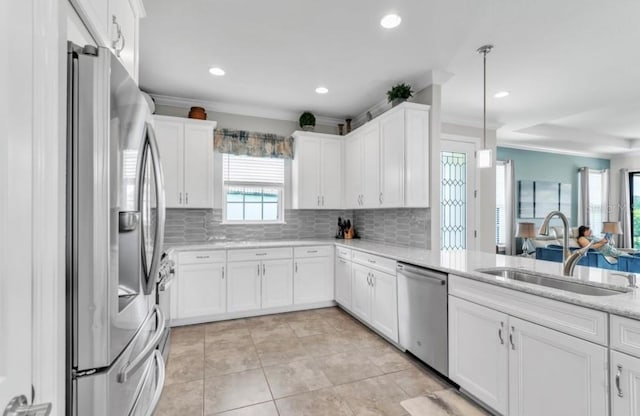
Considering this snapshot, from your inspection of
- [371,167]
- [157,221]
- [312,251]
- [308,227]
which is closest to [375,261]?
[312,251]

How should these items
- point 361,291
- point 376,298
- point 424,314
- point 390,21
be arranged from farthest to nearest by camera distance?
point 361,291 → point 376,298 → point 424,314 → point 390,21

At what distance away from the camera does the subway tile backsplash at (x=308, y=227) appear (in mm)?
3605

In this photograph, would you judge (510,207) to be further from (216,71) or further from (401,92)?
(216,71)

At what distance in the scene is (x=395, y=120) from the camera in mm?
3326

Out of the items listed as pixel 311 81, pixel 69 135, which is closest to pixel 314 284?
pixel 311 81

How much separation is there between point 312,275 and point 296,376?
5.36ft

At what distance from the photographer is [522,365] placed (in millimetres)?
1686

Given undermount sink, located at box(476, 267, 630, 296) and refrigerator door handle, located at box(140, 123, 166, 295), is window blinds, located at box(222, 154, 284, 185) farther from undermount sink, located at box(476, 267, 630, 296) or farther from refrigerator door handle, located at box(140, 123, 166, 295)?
undermount sink, located at box(476, 267, 630, 296)

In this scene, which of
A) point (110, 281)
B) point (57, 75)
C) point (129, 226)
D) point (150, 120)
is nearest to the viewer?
point (57, 75)

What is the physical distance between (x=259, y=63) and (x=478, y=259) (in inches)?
109

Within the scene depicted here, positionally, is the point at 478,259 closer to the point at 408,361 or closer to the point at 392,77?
the point at 408,361

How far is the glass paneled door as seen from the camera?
4215mm

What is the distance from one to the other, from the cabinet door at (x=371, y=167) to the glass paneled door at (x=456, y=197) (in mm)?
1103

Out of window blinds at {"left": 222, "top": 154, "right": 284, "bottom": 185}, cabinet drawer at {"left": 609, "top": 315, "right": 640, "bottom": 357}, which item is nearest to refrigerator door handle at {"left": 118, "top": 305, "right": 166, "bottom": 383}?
cabinet drawer at {"left": 609, "top": 315, "right": 640, "bottom": 357}
